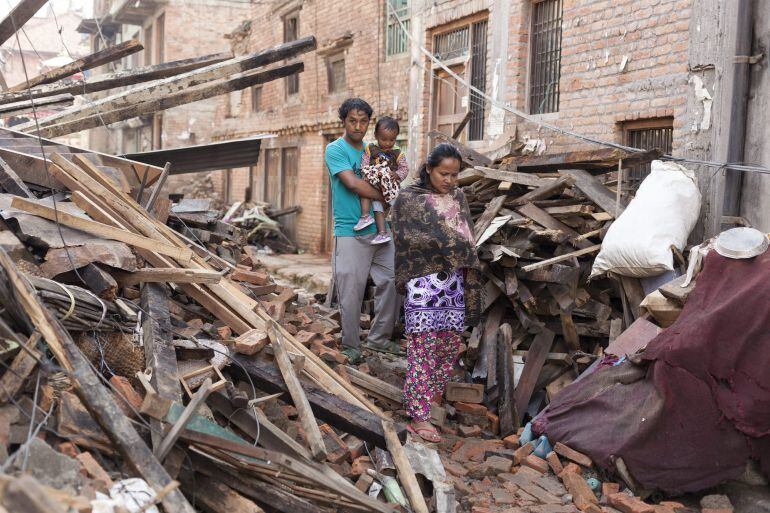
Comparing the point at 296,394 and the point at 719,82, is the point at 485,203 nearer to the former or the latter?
the point at 719,82

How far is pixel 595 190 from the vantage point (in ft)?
19.6

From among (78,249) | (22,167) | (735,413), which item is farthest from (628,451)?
(22,167)

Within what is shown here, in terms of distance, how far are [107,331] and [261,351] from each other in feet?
2.79

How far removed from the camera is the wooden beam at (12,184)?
5.12m

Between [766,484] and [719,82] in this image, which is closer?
[766,484]

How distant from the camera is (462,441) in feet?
16.0

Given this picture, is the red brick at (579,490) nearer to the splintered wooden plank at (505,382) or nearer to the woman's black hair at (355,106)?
the splintered wooden plank at (505,382)

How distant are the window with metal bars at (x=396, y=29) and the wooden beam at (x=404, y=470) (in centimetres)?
902

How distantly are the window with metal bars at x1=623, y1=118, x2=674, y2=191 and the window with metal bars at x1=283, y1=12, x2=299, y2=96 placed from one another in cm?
1080

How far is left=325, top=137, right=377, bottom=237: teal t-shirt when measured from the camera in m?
5.91

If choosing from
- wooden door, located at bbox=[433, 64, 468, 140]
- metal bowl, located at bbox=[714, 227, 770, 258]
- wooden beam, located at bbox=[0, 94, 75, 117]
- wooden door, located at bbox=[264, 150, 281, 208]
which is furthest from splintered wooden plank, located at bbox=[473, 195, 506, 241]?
wooden door, located at bbox=[264, 150, 281, 208]

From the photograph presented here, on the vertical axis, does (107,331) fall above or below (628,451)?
above

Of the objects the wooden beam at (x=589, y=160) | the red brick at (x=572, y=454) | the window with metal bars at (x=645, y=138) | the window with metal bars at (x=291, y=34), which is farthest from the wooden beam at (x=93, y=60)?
the window with metal bars at (x=291, y=34)

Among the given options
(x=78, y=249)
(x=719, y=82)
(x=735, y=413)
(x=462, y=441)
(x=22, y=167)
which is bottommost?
(x=462, y=441)
